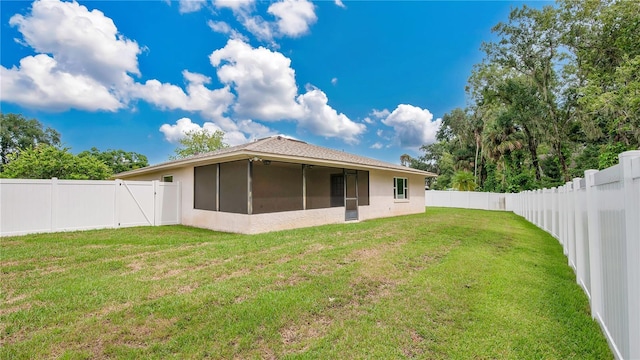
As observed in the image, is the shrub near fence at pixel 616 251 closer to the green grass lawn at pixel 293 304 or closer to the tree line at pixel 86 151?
the green grass lawn at pixel 293 304

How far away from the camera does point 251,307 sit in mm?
3299

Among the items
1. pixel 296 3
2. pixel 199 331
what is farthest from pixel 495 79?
pixel 199 331

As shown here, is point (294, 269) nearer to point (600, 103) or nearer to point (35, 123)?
point (600, 103)

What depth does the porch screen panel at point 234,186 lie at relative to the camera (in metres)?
9.41

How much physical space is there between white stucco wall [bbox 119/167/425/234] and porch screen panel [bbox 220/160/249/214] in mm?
309

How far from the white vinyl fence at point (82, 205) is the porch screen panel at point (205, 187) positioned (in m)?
1.26

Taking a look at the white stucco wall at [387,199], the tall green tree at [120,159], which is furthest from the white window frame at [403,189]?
the tall green tree at [120,159]

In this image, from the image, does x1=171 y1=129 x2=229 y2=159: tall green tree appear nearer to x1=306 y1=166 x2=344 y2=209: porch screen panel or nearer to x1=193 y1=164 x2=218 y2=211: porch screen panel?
x1=193 y1=164 x2=218 y2=211: porch screen panel

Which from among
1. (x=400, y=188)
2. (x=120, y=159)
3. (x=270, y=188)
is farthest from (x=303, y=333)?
(x=120, y=159)

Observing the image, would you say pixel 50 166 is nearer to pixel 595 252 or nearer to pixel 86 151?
pixel 86 151

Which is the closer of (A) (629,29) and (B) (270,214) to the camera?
(B) (270,214)

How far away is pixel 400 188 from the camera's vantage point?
16.9m

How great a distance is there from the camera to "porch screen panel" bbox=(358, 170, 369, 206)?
1369 cm

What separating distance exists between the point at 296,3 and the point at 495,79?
15927 millimetres
